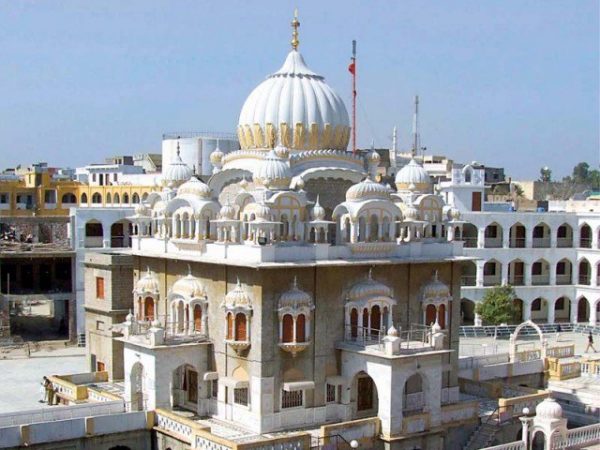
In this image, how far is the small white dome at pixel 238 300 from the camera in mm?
27375

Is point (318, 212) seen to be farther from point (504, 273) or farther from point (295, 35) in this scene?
point (504, 273)

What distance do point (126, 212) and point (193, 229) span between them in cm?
2074

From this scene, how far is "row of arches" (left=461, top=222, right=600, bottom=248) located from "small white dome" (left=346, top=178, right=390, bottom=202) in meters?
25.0

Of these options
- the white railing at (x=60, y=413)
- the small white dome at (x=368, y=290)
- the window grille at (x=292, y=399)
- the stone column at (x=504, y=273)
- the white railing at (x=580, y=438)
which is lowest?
the white railing at (x=580, y=438)

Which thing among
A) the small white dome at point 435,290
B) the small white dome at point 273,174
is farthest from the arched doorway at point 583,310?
the small white dome at point 273,174

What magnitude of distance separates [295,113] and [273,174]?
4264mm

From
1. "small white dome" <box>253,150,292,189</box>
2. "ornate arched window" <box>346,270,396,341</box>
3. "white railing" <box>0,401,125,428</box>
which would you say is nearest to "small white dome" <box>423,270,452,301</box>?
"ornate arched window" <box>346,270,396,341</box>

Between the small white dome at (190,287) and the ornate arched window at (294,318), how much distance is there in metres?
3.35

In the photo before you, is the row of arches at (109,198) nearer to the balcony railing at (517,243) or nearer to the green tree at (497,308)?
the balcony railing at (517,243)

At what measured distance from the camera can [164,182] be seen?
34.2 metres

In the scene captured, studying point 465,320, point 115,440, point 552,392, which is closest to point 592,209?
point 465,320

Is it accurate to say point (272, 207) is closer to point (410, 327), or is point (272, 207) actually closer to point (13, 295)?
point (410, 327)

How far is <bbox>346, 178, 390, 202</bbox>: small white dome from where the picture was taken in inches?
1146

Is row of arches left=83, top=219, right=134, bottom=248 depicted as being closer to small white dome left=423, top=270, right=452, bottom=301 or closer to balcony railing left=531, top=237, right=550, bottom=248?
small white dome left=423, top=270, right=452, bottom=301
